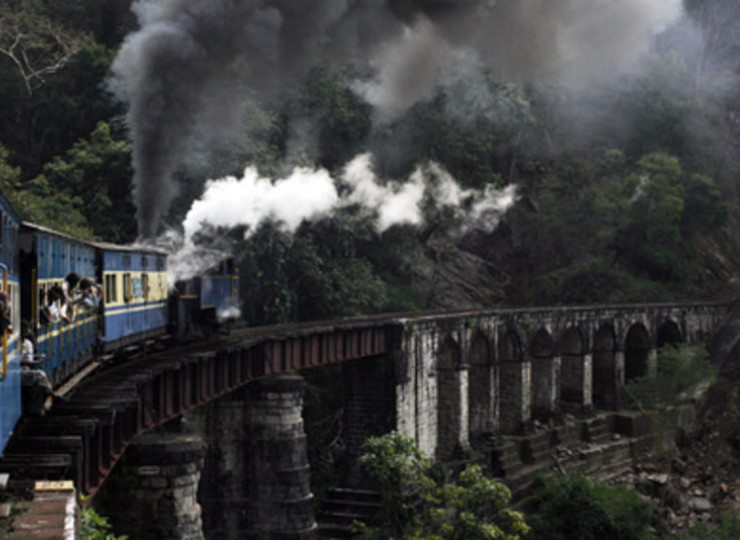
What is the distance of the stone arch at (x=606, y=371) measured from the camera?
53.4 metres

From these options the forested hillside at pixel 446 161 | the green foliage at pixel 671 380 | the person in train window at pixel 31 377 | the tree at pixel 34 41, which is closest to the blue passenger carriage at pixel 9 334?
the person in train window at pixel 31 377

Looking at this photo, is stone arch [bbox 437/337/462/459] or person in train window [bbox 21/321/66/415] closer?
person in train window [bbox 21/321/66/415]

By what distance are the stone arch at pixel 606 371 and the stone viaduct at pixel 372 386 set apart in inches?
3.0

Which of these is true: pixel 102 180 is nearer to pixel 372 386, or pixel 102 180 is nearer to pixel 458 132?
pixel 372 386

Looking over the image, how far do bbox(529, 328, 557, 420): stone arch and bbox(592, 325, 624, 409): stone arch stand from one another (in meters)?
6.10

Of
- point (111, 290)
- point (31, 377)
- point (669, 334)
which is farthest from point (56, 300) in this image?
point (669, 334)

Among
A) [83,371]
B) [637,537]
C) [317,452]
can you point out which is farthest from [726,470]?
[83,371]

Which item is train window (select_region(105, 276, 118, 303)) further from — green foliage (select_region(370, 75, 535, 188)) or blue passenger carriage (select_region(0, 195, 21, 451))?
green foliage (select_region(370, 75, 535, 188))

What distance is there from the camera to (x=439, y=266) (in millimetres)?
61625

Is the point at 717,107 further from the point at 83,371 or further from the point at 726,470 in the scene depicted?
the point at 83,371

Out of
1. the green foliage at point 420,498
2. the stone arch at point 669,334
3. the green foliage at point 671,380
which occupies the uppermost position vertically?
the stone arch at point 669,334

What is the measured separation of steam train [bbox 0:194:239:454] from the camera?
39.7 feet

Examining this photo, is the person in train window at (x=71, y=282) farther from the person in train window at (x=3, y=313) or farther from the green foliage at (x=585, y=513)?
the green foliage at (x=585, y=513)

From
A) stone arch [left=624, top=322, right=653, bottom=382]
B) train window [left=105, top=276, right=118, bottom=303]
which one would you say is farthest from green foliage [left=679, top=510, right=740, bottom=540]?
train window [left=105, top=276, right=118, bottom=303]
